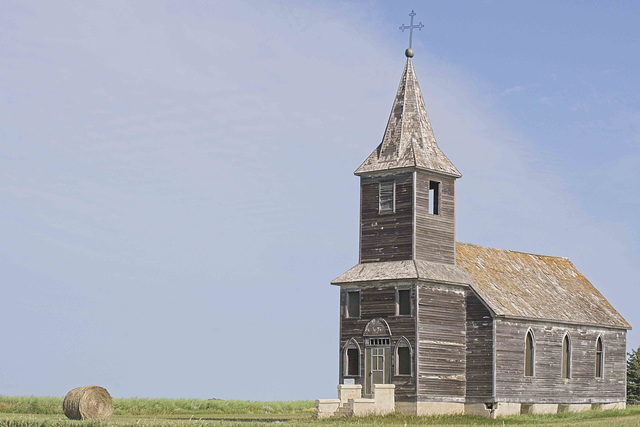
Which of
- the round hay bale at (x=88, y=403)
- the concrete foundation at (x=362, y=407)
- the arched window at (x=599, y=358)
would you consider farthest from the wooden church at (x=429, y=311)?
the round hay bale at (x=88, y=403)

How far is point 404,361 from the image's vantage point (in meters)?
50.8

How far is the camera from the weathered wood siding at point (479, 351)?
2030 inches

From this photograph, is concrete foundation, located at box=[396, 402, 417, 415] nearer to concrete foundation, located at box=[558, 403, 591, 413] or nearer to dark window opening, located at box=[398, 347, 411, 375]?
dark window opening, located at box=[398, 347, 411, 375]

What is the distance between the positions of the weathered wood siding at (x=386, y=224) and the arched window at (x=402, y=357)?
13.8 feet

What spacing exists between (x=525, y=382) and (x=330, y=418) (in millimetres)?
11169

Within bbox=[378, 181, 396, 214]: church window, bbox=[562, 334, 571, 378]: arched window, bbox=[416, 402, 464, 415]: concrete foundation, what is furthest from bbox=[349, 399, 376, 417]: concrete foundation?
bbox=[562, 334, 571, 378]: arched window

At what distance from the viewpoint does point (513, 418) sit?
164 feet

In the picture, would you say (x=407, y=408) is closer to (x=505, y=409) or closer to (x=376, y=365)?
(x=376, y=365)

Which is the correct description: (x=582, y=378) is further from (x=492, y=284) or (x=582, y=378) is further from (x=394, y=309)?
(x=394, y=309)

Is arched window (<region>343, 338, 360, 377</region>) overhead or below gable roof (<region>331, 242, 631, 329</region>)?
below

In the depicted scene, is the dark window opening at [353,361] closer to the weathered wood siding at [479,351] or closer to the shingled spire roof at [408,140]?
the weathered wood siding at [479,351]

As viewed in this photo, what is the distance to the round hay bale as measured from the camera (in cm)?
4522

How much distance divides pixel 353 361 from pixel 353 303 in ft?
9.30

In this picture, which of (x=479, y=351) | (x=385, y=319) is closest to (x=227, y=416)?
(x=385, y=319)
